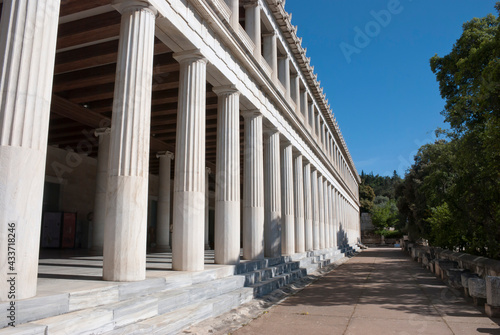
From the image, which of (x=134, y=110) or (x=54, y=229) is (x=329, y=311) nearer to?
(x=134, y=110)

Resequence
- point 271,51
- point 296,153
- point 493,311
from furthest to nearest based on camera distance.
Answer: point 296,153
point 271,51
point 493,311

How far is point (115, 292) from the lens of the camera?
6.08 meters

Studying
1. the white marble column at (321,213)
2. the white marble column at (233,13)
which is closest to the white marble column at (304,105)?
the white marble column at (321,213)

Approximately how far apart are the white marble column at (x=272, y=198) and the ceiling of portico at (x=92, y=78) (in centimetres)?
306

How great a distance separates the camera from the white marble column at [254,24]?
14.6m

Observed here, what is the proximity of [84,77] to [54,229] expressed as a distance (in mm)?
10078

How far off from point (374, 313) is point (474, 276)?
3924 mm

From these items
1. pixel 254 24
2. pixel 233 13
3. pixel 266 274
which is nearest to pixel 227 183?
pixel 266 274

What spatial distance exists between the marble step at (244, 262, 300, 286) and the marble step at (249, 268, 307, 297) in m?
0.19

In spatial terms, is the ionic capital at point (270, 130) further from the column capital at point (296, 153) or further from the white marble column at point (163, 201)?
the white marble column at point (163, 201)

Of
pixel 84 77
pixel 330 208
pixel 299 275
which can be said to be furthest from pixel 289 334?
pixel 330 208

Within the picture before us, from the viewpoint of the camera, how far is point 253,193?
545 inches

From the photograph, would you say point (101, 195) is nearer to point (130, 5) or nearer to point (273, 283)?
point (273, 283)

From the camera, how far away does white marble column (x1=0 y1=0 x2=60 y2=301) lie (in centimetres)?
487
